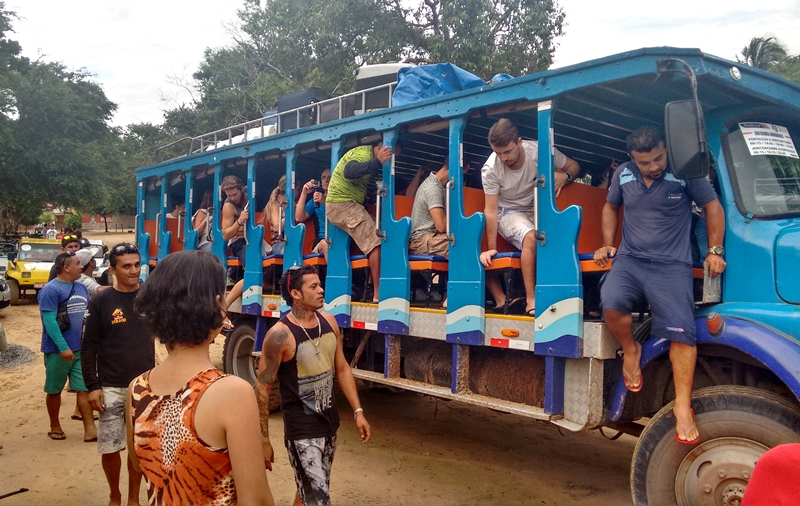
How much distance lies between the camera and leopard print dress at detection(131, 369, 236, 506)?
179 cm

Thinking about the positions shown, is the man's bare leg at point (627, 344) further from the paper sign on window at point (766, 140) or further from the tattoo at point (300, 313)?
the tattoo at point (300, 313)

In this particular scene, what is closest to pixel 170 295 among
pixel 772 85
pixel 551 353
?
pixel 551 353

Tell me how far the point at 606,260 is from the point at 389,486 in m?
2.45

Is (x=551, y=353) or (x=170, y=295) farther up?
(x=170, y=295)

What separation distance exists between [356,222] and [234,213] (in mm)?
2288

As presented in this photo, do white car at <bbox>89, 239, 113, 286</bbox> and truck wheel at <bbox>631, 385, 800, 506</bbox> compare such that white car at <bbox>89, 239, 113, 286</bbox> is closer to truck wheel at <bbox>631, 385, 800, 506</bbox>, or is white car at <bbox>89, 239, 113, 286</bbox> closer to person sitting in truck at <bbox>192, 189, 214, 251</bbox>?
person sitting in truck at <bbox>192, 189, 214, 251</bbox>

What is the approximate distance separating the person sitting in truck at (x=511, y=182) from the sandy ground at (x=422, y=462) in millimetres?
1563

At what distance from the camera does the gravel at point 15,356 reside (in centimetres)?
1008

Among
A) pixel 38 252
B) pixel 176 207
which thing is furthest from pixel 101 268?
pixel 176 207

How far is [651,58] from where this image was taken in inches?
140

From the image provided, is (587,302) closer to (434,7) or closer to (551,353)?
(551,353)

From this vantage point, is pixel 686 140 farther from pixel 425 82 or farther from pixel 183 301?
pixel 425 82

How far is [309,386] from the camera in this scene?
12.0 ft

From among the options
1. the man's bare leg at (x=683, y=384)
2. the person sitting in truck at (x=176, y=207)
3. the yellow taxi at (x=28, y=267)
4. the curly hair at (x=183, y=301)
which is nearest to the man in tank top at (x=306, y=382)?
the man's bare leg at (x=683, y=384)
